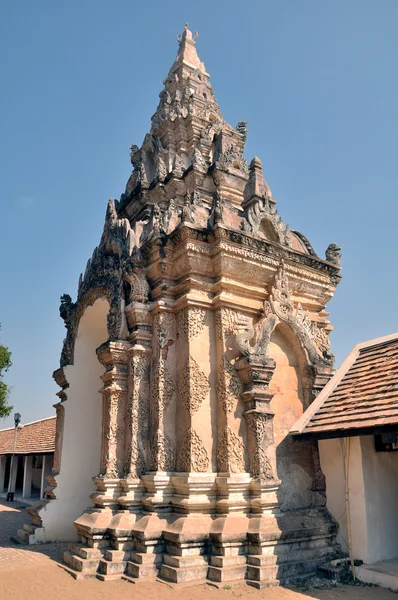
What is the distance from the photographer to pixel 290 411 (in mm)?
8547

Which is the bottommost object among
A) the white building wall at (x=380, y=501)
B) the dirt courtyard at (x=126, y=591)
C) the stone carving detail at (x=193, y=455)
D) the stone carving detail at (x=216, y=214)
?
the dirt courtyard at (x=126, y=591)

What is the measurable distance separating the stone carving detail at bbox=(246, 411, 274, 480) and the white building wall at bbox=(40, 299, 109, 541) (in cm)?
459

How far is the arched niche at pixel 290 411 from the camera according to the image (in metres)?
7.92

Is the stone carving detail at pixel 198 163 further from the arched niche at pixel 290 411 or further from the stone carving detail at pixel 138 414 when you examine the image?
the stone carving detail at pixel 138 414

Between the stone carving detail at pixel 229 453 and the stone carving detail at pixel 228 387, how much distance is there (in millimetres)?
372

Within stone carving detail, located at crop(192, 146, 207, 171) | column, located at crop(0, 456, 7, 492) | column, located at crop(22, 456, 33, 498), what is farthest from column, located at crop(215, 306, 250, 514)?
column, located at crop(0, 456, 7, 492)

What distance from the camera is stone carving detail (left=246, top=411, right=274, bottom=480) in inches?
294

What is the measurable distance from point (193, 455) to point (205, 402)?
34.6 inches

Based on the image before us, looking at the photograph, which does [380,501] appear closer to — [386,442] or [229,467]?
[386,442]

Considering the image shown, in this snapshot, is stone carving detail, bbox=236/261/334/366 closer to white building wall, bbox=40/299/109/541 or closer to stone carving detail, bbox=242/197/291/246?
stone carving detail, bbox=242/197/291/246

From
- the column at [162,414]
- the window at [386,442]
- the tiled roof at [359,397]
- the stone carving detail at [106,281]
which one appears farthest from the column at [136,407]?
the window at [386,442]

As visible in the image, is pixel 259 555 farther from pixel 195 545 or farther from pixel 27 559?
pixel 27 559

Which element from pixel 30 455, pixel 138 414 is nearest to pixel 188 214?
pixel 138 414

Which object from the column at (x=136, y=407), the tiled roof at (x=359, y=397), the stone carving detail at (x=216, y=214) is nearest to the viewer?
the tiled roof at (x=359, y=397)
